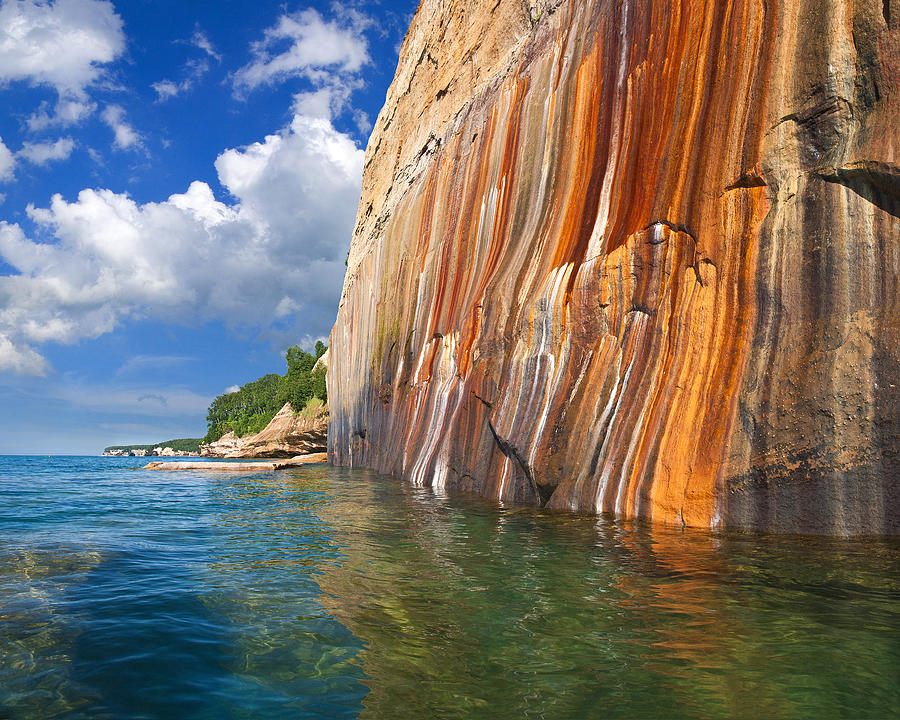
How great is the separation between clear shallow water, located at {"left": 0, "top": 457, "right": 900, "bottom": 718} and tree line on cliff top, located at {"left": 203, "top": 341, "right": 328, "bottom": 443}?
3873 centimetres

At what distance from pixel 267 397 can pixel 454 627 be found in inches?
3166

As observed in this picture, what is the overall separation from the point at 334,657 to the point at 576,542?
12.1 ft

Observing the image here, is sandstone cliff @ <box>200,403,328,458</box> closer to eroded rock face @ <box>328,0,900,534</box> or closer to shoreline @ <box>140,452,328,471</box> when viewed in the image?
shoreline @ <box>140,452,328,471</box>

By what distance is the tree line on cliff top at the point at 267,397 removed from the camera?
47125 millimetres

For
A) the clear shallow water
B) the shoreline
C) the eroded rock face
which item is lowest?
the shoreline

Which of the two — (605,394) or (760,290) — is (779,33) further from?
(605,394)

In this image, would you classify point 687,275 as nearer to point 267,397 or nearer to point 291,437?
point 291,437

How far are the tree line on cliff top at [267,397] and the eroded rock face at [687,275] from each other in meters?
32.9

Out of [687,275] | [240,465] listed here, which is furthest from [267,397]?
[687,275]

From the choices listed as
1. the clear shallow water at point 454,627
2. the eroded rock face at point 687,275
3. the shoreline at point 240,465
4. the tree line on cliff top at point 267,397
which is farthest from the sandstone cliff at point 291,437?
the clear shallow water at point 454,627

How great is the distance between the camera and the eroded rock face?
6492mm

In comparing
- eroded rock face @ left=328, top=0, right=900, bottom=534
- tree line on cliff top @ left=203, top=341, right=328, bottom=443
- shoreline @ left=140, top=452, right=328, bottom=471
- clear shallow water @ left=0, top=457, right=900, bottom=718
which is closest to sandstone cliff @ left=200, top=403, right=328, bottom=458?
tree line on cliff top @ left=203, top=341, right=328, bottom=443

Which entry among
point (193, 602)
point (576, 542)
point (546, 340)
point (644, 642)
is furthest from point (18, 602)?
point (546, 340)

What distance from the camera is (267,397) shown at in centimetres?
7981
